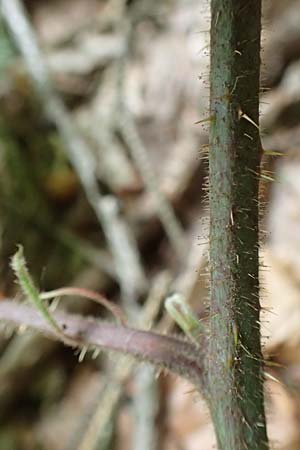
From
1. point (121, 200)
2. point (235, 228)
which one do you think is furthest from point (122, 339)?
point (121, 200)

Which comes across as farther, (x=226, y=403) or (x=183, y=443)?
(x=183, y=443)

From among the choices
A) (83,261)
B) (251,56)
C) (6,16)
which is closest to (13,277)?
(83,261)

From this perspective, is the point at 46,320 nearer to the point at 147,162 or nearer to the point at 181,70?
the point at 147,162

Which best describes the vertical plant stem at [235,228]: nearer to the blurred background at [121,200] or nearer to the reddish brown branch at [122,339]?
the reddish brown branch at [122,339]

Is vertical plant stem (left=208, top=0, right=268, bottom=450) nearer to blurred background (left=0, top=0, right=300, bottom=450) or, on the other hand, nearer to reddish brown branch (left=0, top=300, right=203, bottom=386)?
reddish brown branch (left=0, top=300, right=203, bottom=386)

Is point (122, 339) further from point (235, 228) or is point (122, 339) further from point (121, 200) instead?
point (121, 200)

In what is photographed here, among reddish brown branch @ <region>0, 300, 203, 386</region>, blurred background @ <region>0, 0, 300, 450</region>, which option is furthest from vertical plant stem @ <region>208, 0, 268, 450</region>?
blurred background @ <region>0, 0, 300, 450</region>

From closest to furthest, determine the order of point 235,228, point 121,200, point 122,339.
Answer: point 235,228 → point 122,339 → point 121,200
